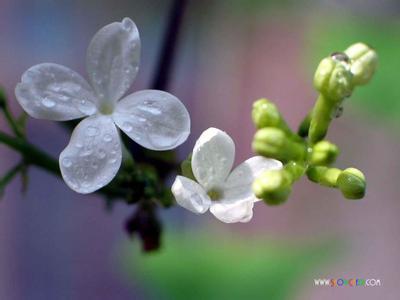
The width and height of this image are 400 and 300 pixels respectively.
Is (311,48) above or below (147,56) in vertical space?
above

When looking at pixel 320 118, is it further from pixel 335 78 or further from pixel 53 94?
pixel 53 94

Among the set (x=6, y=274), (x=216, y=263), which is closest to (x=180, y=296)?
(x=216, y=263)

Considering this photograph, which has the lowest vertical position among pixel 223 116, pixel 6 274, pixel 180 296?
pixel 6 274

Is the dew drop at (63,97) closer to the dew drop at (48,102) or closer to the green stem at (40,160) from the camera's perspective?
the dew drop at (48,102)

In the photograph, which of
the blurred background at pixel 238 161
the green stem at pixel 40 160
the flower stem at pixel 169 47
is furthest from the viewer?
the blurred background at pixel 238 161

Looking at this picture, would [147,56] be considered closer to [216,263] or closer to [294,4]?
[294,4]

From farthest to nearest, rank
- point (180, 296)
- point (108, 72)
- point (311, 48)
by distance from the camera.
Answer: point (311, 48), point (180, 296), point (108, 72)

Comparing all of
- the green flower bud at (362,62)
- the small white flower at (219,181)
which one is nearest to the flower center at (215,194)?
the small white flower at (219,181)
